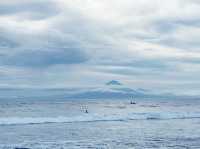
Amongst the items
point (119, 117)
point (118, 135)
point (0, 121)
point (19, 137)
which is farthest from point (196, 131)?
point (0, 121)

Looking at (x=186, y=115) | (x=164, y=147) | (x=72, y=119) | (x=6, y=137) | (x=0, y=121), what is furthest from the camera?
(x=186, y=115)

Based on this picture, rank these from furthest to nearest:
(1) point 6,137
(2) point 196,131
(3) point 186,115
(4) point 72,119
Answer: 1. (3) point 186,115
2. (4) point 72,119
3. (2) point 196,131
4. (1) point 6,137

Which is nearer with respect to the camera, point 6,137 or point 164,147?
point 164,147

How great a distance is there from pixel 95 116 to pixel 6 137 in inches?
840

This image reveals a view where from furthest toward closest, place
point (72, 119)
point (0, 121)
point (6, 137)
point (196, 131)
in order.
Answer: point (72, 119), point (0, 121), point (196, 131), point (6, 137)

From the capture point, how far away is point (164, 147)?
79.0 ft

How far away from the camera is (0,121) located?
144 ft

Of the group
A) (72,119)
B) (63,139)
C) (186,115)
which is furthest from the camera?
(186,115)

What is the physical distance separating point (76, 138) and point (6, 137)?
5.30 metres

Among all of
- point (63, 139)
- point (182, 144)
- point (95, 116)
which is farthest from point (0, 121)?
point (182, 144)

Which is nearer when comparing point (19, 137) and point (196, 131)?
point (19, 137)

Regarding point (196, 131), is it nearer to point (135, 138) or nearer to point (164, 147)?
point (135, 138)

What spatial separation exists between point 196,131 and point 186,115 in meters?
21.9

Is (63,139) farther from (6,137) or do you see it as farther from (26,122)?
(26,122)
